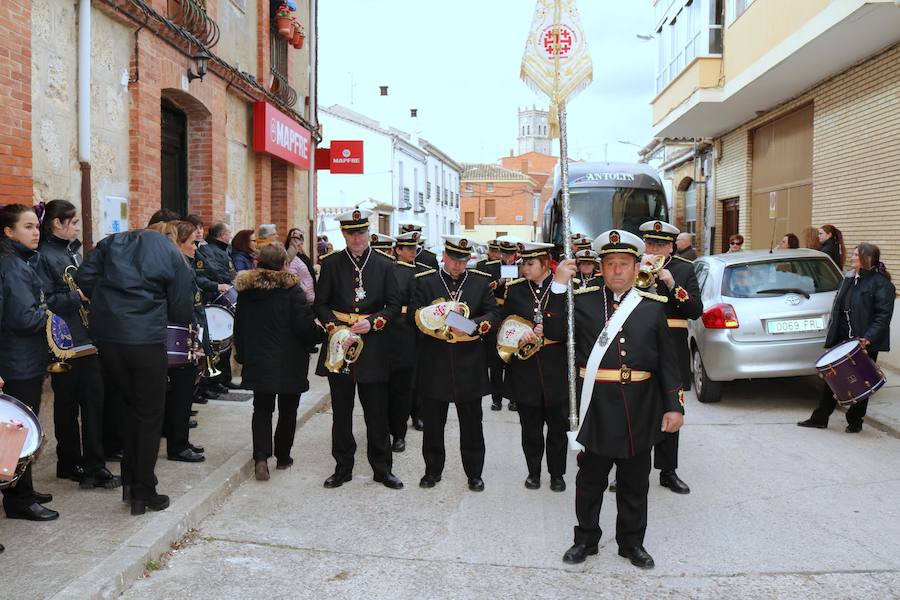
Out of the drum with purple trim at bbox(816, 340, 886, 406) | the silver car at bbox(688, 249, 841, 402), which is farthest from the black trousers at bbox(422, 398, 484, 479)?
the silver car at bbox(688, 249, 841, 402)

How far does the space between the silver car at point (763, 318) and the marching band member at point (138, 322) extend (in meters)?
5.70

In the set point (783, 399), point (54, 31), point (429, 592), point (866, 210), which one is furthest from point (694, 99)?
point (429, 592)

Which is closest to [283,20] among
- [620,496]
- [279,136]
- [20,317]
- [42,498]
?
[279,136]

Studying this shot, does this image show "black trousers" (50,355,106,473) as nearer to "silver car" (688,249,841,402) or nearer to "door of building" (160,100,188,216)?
"silver car" (688,249,841,402)

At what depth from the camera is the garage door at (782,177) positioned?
1576 cm

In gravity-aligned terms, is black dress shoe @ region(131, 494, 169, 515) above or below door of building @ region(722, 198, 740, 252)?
below

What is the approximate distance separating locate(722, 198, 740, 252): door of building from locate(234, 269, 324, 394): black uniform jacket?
16194mm

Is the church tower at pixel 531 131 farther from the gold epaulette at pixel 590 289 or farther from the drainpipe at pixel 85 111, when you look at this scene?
the gold epaulette at pixel 590 289

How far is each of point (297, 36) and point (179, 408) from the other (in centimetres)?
1160

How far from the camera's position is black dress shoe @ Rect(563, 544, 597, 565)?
15.2 feet

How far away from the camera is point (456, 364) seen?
6.08m

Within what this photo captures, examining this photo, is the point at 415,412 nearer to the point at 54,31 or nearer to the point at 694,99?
the point at 54,31

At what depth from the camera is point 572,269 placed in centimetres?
505

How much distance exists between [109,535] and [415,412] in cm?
393
